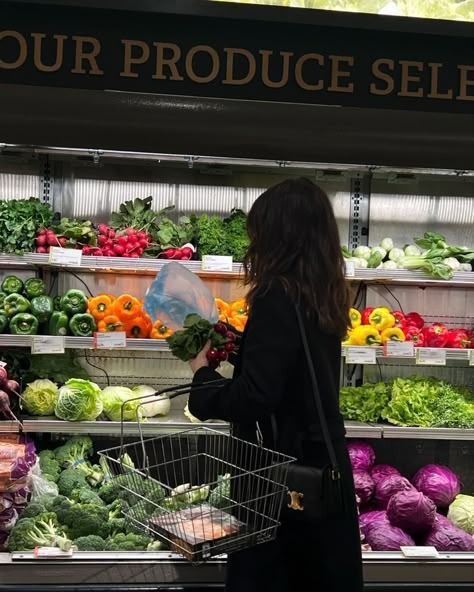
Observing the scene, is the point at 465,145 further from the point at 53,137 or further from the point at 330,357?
the point at 53,137

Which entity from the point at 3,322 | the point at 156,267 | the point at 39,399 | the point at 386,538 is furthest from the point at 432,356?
the point at 3,322

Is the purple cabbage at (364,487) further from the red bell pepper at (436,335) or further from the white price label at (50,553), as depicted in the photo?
the white price label at (50,553)

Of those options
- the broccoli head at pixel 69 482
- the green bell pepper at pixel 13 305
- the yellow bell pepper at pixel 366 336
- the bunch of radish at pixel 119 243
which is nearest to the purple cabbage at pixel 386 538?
the yellow bell pepper at pixel 366 336

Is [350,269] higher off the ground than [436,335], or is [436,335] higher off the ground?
[350,269]

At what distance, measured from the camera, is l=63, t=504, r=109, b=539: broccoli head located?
3273mm

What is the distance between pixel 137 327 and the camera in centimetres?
397

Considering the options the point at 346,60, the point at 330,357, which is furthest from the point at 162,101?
the point at 330,357

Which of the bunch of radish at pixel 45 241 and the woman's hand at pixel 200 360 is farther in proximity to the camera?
the bunch of radish at pixel 45 241

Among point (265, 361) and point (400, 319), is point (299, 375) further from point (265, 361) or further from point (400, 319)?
point (400, 319)

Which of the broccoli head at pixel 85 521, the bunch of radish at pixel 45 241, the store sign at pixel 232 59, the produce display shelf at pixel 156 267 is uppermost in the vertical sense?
the store sign at pixel 232 59

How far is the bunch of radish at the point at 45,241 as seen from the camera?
3.84m

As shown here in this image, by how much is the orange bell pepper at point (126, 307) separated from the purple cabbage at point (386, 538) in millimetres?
1752

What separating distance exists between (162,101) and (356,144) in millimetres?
816

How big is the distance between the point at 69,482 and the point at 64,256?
Answer: 47.5 inches
